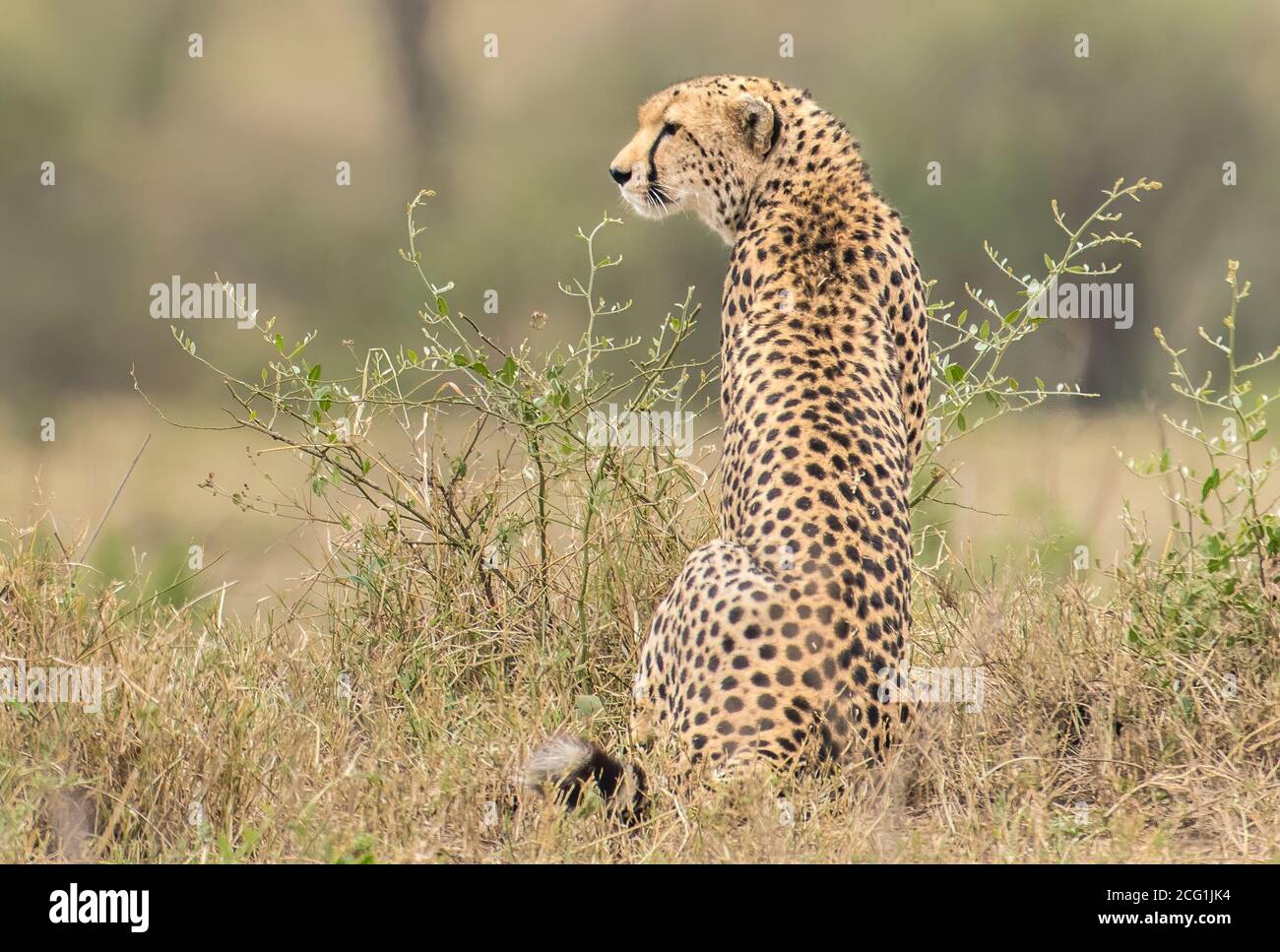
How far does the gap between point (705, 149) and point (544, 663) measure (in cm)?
114

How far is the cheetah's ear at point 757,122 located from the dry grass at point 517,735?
0.85 m

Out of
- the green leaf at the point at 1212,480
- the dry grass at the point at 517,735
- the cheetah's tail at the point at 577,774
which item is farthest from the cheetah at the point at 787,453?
the green leaf at the point at 1212,480

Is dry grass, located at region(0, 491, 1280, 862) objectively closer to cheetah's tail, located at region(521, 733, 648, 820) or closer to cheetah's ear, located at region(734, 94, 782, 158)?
cheetah's tail, located at region(521, 733, 648, 820)

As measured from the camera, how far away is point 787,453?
306 cm

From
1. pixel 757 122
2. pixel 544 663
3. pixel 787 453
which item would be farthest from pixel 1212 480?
pixel 544 663

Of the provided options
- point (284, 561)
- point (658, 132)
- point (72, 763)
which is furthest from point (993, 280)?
point (72, 763)

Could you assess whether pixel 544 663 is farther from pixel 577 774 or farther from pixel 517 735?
pixel 577 774

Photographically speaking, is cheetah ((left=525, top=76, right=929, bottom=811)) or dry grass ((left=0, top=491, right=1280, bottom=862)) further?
cheetah ((left=525, top=76, right=929, bottom=811))

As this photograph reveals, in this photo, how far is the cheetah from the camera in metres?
2.86

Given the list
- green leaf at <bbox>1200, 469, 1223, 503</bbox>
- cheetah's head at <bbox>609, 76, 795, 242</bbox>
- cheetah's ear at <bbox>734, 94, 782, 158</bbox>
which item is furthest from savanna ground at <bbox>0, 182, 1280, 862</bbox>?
cheetah's ear at <bbox>734, 94, 782, 158</bbox>
